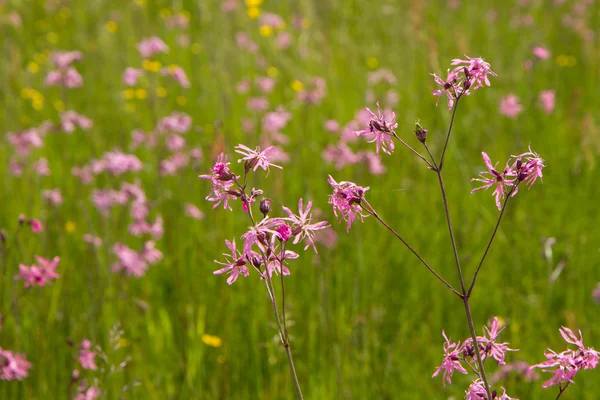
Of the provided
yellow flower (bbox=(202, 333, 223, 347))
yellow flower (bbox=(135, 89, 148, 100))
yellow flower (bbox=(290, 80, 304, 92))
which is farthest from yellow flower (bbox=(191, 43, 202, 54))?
yellow flower (bbox=(202, 333, 223, 347))

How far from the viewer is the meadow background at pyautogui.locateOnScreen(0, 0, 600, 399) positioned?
7.43 ft

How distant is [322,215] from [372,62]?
9.20 feet

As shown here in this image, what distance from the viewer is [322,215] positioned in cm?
294

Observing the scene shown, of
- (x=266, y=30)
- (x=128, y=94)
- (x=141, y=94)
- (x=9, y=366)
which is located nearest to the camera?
(x=9, y=366)

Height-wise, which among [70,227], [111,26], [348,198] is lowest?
[348,198]

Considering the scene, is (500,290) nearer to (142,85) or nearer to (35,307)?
(35,307)

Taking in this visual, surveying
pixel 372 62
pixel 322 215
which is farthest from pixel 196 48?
pixel 322 215

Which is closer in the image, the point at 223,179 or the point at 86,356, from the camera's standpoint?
the point at 223,179

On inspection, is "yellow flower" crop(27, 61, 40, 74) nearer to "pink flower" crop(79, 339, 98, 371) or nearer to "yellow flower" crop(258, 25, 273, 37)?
"yellow flower" crop(258, 25, 273, 37)

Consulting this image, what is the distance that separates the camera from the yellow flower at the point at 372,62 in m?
5.39

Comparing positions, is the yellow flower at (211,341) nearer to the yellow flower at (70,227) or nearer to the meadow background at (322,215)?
the meadow background at (322,215)

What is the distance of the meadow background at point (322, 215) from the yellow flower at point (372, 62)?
0.02 m

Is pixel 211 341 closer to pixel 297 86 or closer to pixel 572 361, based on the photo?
pixel 572 361

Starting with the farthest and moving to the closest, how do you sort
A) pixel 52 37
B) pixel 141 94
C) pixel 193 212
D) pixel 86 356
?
1. pixel 52 37
2. pixel 141 94
3. pixel 193 212
4. pixel 86 356
